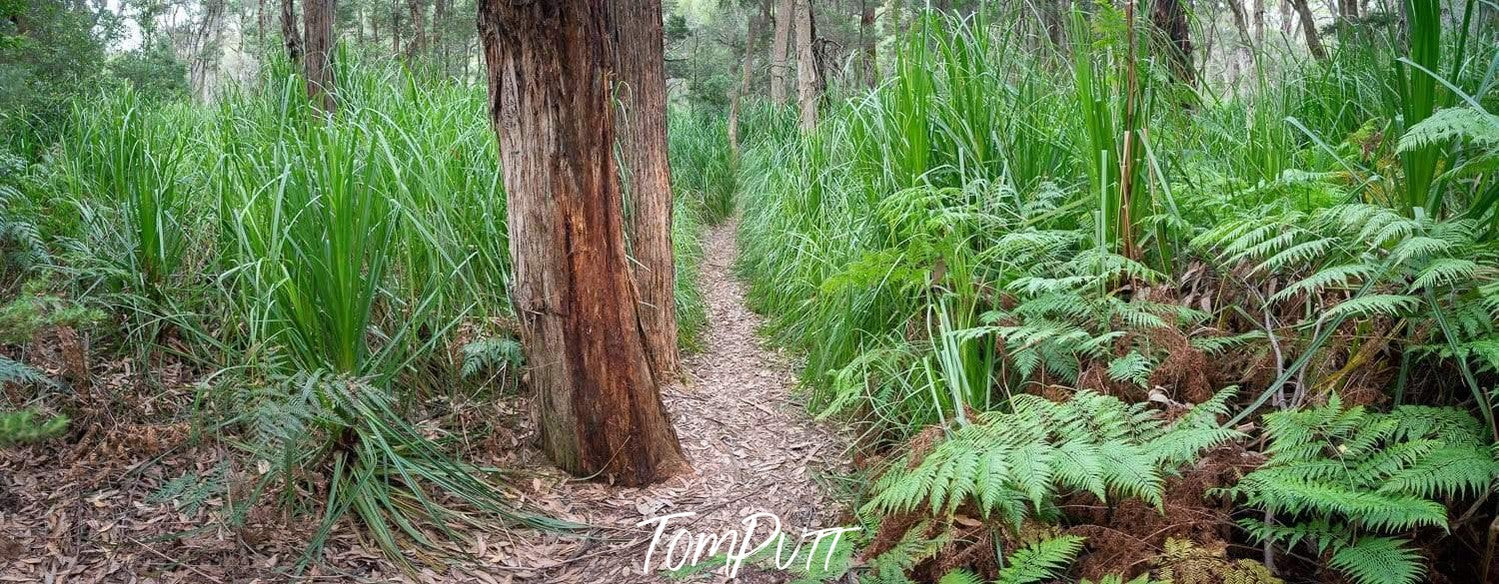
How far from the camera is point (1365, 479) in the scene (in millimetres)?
1763

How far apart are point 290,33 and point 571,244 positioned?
359 cm

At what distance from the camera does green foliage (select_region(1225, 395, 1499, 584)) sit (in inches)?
65.7

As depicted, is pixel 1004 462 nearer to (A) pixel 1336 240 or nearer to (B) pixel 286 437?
(A) pixel 1336 240

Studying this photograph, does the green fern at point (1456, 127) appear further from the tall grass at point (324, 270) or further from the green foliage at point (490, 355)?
the green foliage at point (490, 355)

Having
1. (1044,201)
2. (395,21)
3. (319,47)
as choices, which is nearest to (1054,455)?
(1044,201)

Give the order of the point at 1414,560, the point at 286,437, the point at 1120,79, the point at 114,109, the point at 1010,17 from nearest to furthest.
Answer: the point at 1414,560 < the point at 286,437 < the point at 1120,79 < the point at 1010,17 < the point at 114,109

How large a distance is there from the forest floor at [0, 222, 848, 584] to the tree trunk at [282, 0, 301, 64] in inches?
103

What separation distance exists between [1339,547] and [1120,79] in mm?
1679

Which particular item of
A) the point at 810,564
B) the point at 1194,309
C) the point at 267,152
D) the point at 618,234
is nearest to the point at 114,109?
the point at 267,152

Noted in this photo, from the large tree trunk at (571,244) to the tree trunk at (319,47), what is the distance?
2.34 m

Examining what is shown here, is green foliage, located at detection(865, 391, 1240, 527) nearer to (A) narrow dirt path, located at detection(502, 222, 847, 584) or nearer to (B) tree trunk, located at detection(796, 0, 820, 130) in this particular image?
(A) narrow dirt path, located at detection(502, 222, 847, 584)

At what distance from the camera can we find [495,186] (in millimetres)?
3783

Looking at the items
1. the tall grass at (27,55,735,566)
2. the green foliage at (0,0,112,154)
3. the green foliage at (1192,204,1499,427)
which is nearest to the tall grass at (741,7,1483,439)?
the green foliage at (1192,204,1499,427)

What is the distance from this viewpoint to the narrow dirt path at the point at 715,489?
8.77 ft
